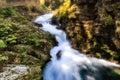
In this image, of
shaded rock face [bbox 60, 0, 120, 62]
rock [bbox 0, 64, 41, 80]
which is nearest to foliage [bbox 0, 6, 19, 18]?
shaded rock face [bbox 60, 0, 120, 62]

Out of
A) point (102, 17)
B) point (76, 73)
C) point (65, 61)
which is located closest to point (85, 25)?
point (102, 17)

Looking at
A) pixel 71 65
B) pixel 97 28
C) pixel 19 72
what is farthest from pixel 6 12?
pixel 19 72

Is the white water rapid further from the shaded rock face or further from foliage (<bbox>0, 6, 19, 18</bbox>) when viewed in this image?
foliage (<bbox>0, 6, 19, 18</bbox>)

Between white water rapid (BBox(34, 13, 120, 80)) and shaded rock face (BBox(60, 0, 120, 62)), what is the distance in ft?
2.36

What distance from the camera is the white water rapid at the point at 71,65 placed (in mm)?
15427

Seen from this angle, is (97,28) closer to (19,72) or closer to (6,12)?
(19,72)

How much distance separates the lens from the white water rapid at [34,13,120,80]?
15427 mm

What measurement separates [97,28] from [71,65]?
343 centimetres

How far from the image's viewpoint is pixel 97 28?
1786 cm

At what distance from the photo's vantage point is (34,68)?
14.6 metres

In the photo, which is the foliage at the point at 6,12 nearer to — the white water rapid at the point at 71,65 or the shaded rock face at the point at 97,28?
the shaded rock face at the point at 97,28

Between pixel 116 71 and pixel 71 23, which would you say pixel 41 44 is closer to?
pixel 71 23

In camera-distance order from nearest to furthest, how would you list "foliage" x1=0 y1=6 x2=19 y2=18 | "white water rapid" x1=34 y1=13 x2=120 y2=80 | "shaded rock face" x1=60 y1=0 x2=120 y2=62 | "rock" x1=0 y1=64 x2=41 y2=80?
"rock" x1=0 y1=64 x2=41 y2=80 < "white water rapid" x1=34 y1=13 x2=120 y2=80 < "shaded rock face" x1=60 y1=0 x2=120 y2=62 < "foliage" x1=0 y1=6 x2=19 y2=18

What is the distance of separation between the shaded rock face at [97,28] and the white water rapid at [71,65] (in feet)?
2.36
